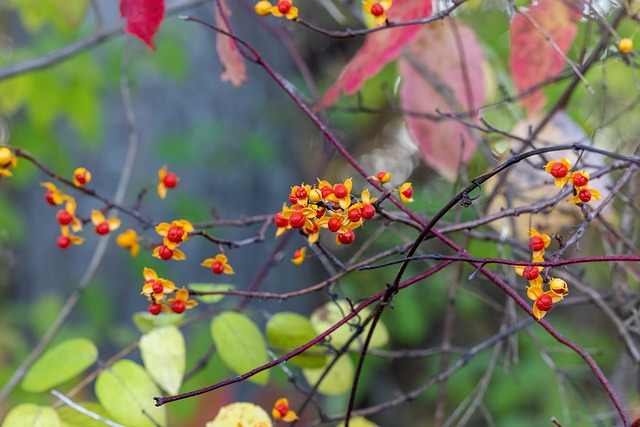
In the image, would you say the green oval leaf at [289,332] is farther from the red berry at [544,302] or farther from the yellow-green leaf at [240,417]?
the red berry at [544,302]

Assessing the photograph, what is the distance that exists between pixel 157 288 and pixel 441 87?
0.66m

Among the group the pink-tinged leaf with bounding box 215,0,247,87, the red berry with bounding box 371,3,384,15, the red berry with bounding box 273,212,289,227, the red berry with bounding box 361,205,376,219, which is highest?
the pink-tinged leaf with bounding box 215,0,247,87

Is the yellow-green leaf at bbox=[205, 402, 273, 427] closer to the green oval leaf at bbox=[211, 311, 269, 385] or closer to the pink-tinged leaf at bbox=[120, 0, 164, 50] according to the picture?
the green oval leaf at bbox=[211, 311, 269, 385]

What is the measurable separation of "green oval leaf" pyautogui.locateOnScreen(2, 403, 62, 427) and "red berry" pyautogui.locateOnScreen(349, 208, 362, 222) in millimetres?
388

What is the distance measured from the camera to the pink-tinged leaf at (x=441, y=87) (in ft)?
3.33

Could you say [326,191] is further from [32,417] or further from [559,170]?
[32,417]

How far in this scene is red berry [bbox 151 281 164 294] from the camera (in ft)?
1.87

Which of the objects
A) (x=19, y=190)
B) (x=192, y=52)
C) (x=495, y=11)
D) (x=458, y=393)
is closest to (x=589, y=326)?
(x=458, y=393)

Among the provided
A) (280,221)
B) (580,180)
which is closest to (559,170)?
(580,180)

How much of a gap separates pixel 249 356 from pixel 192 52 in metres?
1.82

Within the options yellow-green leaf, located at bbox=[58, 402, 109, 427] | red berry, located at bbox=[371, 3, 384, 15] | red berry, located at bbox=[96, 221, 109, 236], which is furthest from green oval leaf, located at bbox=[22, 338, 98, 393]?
red berry, located at bbox=[371, 3, 384, 15]

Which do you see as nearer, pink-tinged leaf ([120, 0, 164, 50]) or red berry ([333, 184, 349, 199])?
red berry ([333, 184, 349, 199])

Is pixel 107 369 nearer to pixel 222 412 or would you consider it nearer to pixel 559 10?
Result: pixel 222 412

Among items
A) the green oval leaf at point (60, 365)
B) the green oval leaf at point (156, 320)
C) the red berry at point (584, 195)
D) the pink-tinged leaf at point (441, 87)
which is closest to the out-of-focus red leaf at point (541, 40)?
the pink-tinged leaf at point (441, 87)
